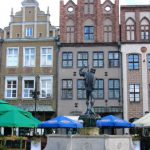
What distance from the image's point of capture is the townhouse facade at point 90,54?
112 feet

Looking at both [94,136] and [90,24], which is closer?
[94,136]

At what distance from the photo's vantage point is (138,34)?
3462 centimetres

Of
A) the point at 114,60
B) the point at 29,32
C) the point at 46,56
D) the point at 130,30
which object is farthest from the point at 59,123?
the point at 130,30

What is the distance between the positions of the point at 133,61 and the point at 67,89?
6291mm

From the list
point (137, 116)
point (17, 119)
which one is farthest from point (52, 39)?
point (17, 119)

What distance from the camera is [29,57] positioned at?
1391 inches

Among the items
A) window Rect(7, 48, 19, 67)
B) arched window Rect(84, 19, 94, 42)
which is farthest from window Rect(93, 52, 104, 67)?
window Rect(7, 48, 19, 67)

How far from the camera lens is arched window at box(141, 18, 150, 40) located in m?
34.6

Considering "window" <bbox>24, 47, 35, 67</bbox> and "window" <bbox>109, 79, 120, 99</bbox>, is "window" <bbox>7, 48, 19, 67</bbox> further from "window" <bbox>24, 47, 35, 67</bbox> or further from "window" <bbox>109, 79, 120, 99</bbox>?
"window" <bbox>109, 79, 120, 99</bbox>

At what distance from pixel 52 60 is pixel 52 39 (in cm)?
190

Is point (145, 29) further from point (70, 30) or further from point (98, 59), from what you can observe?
point (70, 30)

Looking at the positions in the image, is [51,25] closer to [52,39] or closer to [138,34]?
[52,39]

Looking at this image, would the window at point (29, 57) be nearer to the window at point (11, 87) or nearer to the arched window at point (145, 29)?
the window at point (11, 87)

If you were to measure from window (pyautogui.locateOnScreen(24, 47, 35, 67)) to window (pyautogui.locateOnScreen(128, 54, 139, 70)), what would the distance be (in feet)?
→ 28.4
